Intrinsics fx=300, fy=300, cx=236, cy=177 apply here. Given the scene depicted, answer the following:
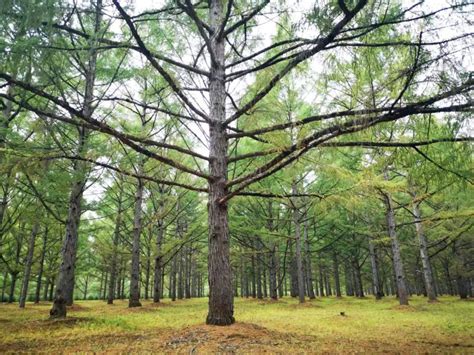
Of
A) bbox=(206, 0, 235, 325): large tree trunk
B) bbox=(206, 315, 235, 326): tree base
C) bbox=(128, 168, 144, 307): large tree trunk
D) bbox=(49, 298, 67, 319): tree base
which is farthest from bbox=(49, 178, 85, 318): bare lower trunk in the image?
bbox=(128, 168, 144, 307): large tree trunk

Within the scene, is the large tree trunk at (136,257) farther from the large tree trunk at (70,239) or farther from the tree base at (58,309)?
the tree base at (58,309)

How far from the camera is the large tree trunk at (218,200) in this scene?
519cm

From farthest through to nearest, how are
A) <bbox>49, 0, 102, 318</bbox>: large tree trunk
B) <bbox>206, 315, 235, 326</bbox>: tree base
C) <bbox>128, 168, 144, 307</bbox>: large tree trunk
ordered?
<bbox>128, 168, 144, 307</bbox>: large tree trunk < <bbox>49, 0, 102, 318</bbox>: large tree trunk < <bbox>206, 315, 235, 326</bbox>: tree base

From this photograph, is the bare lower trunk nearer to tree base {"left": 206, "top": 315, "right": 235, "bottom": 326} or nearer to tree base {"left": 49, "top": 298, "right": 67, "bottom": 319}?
tree base {"left": 49, "top": 298, "right": 67, "bottom": 319}

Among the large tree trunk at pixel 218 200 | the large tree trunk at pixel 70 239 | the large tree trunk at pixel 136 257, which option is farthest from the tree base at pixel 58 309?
the large tree trunk at pixel 136 257

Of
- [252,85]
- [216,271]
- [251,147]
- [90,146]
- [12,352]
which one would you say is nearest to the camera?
[12,352]

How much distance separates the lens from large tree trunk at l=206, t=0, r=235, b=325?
519 cm

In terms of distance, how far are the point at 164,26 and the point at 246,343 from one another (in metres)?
5.44

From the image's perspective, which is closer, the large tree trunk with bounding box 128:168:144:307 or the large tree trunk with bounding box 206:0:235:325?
the large tree trunk with bounding box 206:0:235:325

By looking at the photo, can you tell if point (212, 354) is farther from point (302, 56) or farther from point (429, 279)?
point (429, 279)

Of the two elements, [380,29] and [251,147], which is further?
[251,147]

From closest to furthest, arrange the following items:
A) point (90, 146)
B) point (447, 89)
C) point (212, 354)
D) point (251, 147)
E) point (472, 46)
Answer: point (472, 46) → point (447, 89) → point (212, 354) → point (90, 146) → point (251, 147)

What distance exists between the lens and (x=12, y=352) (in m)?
4.02

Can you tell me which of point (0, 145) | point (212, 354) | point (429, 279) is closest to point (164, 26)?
point (0, 145)
